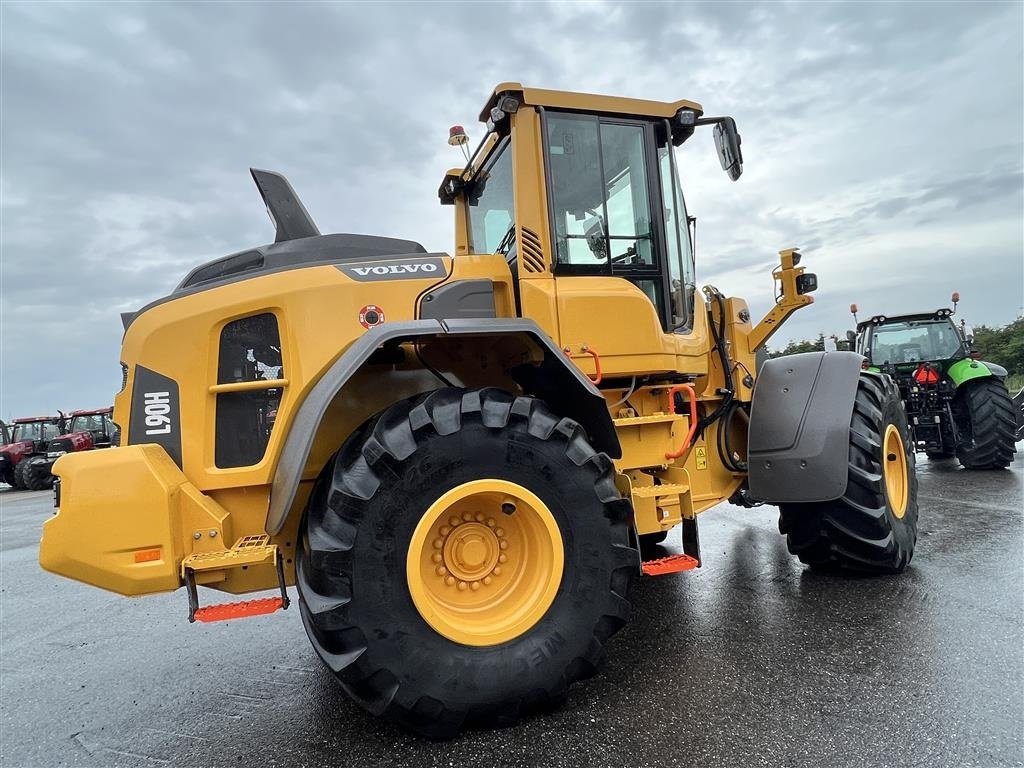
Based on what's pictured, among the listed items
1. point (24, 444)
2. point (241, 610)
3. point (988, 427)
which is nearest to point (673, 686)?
point (241, 610)

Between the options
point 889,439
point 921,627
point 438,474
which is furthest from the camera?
point 889,439

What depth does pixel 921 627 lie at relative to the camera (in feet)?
10.5

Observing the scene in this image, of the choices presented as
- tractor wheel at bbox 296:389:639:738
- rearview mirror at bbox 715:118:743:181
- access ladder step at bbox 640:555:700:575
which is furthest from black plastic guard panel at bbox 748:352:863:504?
tractor wheel at bbox 296:389:639:738

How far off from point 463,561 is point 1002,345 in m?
25.4

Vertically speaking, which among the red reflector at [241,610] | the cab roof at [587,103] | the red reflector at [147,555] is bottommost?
the red reflector at [241,610]

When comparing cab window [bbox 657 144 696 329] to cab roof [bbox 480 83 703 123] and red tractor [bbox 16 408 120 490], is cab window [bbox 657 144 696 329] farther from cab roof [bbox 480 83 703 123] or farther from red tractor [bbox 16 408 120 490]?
red tractor [bbox 16 408 120 490]

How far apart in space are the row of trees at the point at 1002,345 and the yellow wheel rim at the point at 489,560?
57.2ft

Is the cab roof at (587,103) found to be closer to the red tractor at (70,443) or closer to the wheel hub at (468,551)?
the wheel hub at (468,551)

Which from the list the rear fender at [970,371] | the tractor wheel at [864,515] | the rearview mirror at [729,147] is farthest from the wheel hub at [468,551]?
the rear fender at [970,371]

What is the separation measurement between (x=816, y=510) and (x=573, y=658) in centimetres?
219

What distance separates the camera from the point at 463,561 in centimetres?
267

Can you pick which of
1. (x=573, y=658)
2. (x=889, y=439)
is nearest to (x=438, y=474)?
(x=573, y=658)

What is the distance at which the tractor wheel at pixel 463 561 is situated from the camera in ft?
7.68

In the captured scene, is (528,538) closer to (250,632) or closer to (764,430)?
(764,430)
